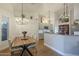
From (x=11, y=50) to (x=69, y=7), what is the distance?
1699mm

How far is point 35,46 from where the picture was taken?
303cm

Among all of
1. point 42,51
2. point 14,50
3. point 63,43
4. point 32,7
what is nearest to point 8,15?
point 32,7

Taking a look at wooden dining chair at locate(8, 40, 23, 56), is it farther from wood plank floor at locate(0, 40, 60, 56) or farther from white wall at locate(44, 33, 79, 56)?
white wall at locate(44, 33, 79, 56)

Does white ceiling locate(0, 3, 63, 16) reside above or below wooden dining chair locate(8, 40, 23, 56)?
above

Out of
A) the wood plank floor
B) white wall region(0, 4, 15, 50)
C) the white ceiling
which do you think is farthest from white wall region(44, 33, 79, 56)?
white wall region(0, 4, 15, 50)

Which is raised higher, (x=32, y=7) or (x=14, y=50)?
(x=32, y=7)

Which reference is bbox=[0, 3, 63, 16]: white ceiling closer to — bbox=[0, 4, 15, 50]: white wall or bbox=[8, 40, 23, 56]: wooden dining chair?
bbox=[0, 4, 15, 50]: white wall

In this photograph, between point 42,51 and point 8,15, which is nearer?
point 8,15

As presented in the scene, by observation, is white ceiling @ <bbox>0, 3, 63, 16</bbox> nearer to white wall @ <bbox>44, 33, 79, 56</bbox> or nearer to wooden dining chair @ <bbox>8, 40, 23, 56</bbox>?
white wall @ <bbox>44, 33, 79, 56</bbox>

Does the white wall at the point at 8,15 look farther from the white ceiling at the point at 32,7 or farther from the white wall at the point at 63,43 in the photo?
the white wall at the point at 63,43

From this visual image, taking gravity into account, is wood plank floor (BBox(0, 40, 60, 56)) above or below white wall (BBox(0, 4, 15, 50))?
below

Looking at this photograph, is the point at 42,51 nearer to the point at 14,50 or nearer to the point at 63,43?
the point at 63,43

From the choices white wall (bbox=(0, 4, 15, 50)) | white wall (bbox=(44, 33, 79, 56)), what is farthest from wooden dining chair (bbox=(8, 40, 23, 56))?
white wall (bbox=(44, 33, 79, 56))

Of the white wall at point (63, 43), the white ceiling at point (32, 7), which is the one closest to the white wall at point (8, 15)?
the white ceiling at point (32, 7)
